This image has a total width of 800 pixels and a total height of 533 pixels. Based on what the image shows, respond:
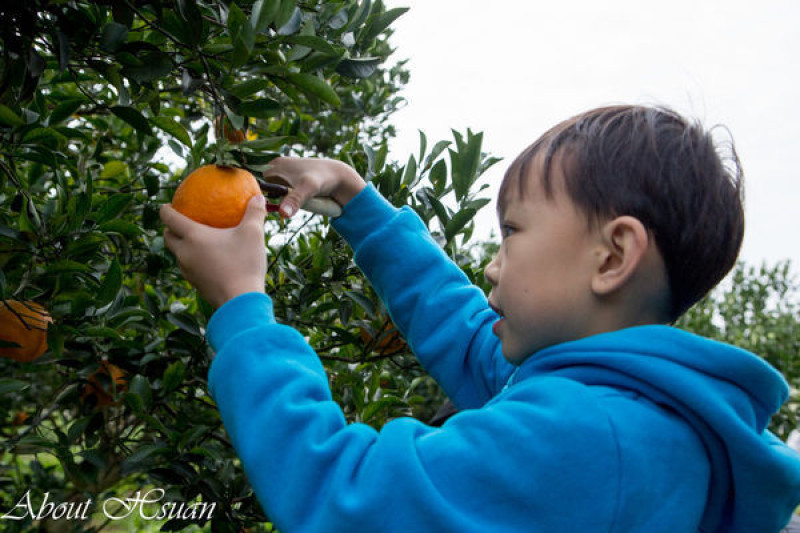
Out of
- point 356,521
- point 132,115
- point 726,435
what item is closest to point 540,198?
point 726,435

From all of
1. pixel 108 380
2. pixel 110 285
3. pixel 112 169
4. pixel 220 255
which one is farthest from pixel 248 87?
pixel 112 169

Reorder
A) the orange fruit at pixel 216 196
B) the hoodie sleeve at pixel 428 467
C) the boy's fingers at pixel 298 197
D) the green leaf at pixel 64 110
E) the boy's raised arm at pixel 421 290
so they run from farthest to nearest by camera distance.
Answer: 1. the green leaf at pixel 64 110
2. the boy's raised arm at pixel 421 290
3. the boy's fingers at pixel 298 197
4. the orange fruit at pixel 216 196
5. the hoodie sleeve at pixel 428 467

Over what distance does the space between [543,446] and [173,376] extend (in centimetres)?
113

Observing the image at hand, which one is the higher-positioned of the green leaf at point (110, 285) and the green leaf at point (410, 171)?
the green leaf at point (410, 171)

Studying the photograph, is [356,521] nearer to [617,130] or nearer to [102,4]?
[617,130]

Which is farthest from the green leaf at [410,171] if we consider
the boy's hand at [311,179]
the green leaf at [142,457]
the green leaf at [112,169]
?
the green leaf at [112,169]

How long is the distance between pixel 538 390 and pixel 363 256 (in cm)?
68

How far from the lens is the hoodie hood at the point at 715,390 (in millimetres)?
957

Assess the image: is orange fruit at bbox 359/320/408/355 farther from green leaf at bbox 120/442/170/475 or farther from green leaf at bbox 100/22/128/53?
green leaf at bbox 100/22/128/53

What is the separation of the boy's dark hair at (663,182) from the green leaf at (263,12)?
0.46m

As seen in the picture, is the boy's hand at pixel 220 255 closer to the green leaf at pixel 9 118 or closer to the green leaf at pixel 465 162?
the green leaf at pixel 9 118

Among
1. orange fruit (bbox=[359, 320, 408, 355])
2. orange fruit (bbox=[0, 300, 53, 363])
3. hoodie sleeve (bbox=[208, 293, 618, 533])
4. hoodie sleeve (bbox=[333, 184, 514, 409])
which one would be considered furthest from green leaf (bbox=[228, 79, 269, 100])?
orange fruit (bbox=[359, 320, 408, 355])

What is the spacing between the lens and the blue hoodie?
899mm

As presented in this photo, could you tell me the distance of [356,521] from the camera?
88 centimetres
